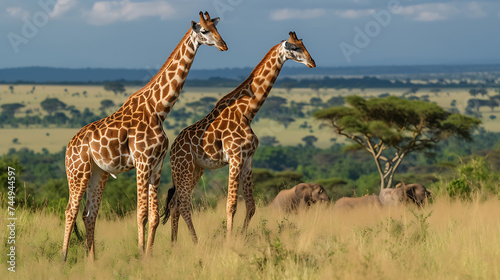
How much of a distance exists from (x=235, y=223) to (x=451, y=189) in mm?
6331

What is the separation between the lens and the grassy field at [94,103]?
9944cm

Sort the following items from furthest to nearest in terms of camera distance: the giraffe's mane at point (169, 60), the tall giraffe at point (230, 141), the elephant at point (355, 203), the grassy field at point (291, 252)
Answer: the elephant at point (355, 203) < the tall giraffe at point (230, 141) < the giraffe's mane at point (169, 60) < the grassy field at point (291, 252)

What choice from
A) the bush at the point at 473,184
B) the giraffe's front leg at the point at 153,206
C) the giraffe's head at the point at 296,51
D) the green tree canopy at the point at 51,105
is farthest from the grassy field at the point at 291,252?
the green tree canopy at the point at 51,105

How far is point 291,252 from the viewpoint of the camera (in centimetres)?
828

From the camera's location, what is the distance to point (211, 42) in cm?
859

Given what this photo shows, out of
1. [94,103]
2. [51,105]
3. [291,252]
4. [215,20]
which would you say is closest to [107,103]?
[51,105]

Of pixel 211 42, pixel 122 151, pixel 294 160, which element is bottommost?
pixel 294 160

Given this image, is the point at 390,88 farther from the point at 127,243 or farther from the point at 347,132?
the point at 127,243

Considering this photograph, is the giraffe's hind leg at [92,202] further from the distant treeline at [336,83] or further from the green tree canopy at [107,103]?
the distant treeline at [336,83]

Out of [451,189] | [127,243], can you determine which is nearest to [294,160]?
[451,189]

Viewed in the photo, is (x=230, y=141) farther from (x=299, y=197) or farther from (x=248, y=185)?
(x=299, y=197)

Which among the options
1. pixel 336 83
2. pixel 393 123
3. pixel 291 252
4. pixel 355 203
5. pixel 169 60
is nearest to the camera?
pixel 291 252

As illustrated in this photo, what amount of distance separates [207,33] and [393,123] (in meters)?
26.6

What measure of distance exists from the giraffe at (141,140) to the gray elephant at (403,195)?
6.58 metres
